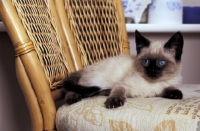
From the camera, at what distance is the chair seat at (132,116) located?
70 centimetres

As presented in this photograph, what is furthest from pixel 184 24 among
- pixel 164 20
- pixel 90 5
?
pixel 90 5

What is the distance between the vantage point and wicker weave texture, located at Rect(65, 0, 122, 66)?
1269 mm

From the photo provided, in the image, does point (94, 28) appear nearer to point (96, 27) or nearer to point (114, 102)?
point (96, 27)

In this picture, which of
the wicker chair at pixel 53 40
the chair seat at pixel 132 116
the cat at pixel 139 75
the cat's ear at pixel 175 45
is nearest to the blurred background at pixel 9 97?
the wicker chair at pixel 53 40

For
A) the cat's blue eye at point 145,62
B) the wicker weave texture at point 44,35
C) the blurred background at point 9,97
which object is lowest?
the blurred background at point 9,97

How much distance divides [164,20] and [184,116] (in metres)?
0.95

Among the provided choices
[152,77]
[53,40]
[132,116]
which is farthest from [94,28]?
[132,116]

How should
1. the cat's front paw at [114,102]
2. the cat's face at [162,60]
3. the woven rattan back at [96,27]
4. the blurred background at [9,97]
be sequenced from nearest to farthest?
the cat's front paw at [114,102] < the cat's face at [162,60] < the woven rattan back at [96,27] < the blurred background at [9,97]

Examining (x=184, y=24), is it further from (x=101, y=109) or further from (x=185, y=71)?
(x=101, y=109)

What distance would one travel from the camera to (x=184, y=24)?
1627 mm

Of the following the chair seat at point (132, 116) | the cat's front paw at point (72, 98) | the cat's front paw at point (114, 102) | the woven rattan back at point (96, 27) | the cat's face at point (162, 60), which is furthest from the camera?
the woven rattan back at point (96, 27)

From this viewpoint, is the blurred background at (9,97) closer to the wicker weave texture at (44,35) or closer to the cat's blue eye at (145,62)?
the wicker weave texture at (44,35)

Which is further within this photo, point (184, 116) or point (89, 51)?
point (89, 51)

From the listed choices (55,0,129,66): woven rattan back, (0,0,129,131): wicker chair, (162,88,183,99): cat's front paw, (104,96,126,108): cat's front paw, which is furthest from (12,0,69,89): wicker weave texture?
(162,88,183,99): cat's front paw
